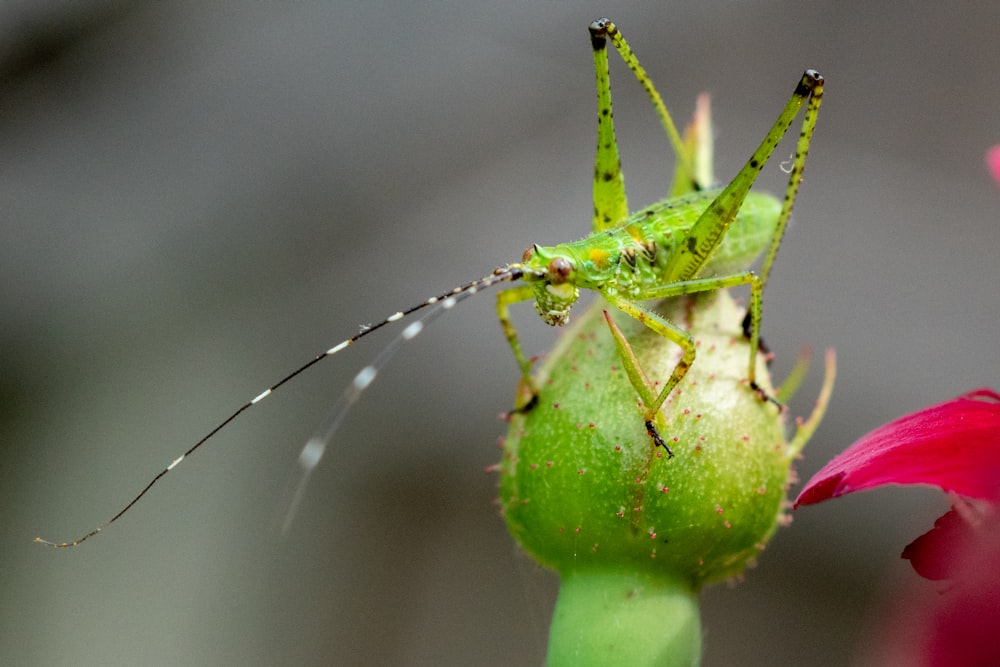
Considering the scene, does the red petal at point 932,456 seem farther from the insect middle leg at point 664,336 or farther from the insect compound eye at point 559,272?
the insect compound eye at point 559,272

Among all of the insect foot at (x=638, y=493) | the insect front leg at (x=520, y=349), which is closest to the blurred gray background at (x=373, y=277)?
the insect front leg at (x=520, y=349)

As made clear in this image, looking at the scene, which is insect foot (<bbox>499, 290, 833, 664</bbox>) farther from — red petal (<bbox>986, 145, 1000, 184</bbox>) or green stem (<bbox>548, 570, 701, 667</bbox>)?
red petal (<bbox>986, 145, 1000, 184</bbox>)

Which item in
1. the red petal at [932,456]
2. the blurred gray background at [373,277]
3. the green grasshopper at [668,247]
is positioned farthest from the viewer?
the blurred gray background at [373,277]

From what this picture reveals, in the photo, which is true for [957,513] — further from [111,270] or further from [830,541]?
[111,270]

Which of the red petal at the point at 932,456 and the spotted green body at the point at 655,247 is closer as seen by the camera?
the red petal at the point at 932,456

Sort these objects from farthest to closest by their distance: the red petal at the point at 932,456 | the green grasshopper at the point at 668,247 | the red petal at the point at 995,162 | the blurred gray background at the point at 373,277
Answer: the blurred gray background at the point at 373,277 → the green grasshopper at the point at 668,247 → the red petal at the point at 995,162 → the red petal at the point at 932,456

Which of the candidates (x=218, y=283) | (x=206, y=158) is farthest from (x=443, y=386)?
(x=206, y=158)

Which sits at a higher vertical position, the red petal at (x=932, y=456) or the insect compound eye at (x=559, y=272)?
the insect compound eye at (x=559, y=272)

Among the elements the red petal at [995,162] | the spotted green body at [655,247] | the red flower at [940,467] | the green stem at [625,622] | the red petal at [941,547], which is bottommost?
the green stem at [625,622]
